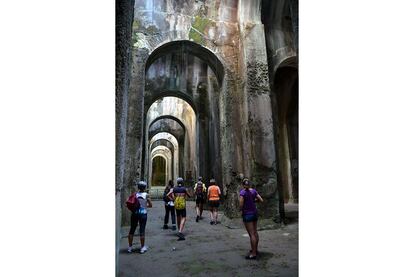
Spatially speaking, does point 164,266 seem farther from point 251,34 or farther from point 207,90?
point 207,90

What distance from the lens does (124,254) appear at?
7.32m

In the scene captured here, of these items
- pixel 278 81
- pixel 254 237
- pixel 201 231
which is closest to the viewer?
pixel 254 237

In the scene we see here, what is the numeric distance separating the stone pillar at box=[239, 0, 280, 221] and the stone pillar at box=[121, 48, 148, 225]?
3.32 m

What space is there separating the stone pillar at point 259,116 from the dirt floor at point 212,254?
3.28 ft

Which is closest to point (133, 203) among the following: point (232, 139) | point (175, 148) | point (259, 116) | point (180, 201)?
point (180, 201)

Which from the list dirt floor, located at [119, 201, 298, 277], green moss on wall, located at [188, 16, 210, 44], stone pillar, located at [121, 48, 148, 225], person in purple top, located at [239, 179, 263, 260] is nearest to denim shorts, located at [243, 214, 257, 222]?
person in purple top, located at [239, 179, 263, 260]

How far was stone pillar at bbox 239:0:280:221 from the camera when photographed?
1103 cm

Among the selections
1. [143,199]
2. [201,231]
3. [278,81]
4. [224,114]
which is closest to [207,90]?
[278,81]

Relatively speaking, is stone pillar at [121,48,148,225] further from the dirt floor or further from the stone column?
the stone column

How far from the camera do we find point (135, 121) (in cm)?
1193

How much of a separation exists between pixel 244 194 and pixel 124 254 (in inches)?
105

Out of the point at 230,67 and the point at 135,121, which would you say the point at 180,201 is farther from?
the point at 230,67

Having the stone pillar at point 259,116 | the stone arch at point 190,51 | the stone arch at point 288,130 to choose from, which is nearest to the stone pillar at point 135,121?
the stone arch at point 190,51

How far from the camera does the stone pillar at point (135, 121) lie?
11477mm
